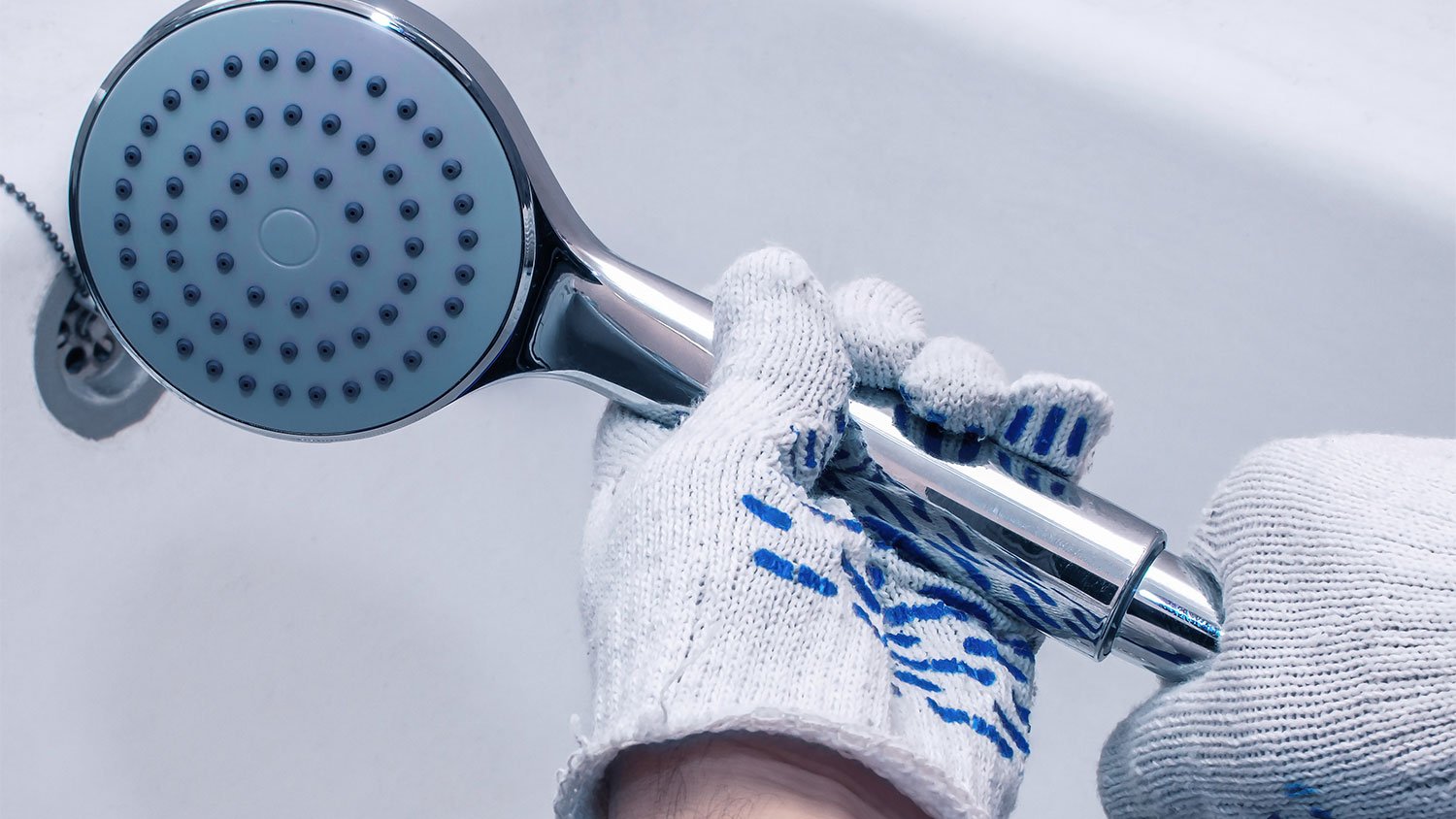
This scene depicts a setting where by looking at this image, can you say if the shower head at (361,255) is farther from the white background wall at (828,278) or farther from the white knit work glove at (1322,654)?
the white background wall at (828,278)

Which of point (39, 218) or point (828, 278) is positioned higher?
point (828, 278)

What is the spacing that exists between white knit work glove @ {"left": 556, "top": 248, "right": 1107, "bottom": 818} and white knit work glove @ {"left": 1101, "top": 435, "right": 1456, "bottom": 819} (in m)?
0.06

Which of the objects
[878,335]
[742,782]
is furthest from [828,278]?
[742,782]

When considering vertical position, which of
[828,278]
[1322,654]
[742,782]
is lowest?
[742,782]

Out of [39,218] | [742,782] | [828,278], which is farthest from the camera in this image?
[828,278]

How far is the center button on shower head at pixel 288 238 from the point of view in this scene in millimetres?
361

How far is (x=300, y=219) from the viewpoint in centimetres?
36

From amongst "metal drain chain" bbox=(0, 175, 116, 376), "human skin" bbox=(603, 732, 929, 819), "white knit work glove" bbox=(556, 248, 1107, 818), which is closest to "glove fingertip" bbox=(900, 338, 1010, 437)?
"white knit work glove" bbox=(556, 248, 1107, 818)

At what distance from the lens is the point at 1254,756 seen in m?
0.35

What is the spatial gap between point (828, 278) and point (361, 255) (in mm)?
374

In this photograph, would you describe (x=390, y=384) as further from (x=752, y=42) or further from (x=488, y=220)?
(x=752, y=42)

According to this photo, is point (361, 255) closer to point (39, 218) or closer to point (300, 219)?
point (300, 219)

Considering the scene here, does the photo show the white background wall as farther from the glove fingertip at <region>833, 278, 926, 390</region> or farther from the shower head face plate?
the glove fingertip at <region>833, 278, 926, 390</region>

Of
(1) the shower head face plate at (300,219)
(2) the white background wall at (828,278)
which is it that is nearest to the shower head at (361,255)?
(1) the shower head face plate at (300,219)
